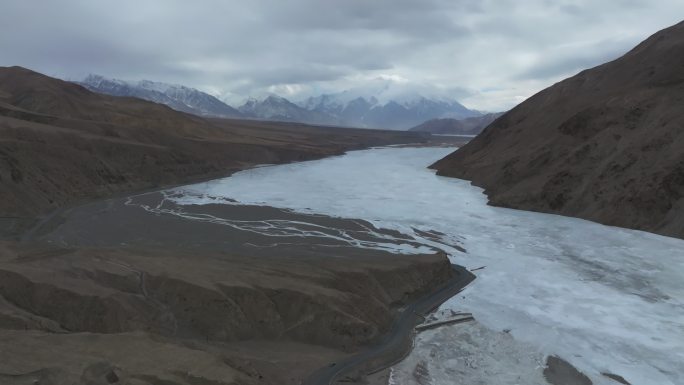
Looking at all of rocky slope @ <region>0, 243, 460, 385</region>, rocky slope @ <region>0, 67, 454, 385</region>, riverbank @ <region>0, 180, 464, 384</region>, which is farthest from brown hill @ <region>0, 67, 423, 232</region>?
rocky slope @ <region>0, 243, 460, 385</region>

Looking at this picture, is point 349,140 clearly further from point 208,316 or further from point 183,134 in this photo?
point 208,316

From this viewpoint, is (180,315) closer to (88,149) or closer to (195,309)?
(195,309)

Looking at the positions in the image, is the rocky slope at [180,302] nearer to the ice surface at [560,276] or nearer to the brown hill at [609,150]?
the ice surface at [560,276]

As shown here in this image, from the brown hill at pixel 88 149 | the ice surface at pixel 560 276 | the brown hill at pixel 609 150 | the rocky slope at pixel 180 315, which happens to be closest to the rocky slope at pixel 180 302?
the rocky slope at pixel 180 315

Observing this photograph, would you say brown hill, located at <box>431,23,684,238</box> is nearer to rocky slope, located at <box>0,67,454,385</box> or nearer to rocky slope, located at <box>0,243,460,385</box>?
A: rocky slope, located at <box>0,67,454,385</box>

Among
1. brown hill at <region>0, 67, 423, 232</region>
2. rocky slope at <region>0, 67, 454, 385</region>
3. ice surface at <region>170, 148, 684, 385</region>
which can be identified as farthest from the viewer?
brown hill at <region>0, 67, 423, 232</region>

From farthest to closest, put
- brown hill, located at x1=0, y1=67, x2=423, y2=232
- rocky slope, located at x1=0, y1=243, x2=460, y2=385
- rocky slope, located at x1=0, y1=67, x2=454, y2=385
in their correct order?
brown hill, located at x1=0, y1=67, x2=423, y2=232 < rocky slope, located at x1=0, y1=67, x2=454, y2=385 < rocky slope, located at x1=0, y1=243, x2=460, y2=385
